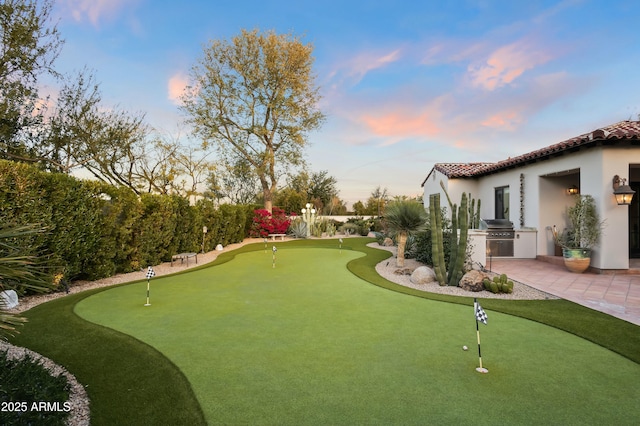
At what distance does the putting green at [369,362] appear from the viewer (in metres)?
2.56

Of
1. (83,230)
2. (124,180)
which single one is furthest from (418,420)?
(124,180)

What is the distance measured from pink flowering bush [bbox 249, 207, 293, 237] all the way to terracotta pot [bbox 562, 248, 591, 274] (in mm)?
15553

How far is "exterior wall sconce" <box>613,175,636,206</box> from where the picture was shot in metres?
7.73

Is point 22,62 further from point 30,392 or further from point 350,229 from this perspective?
point 350,229

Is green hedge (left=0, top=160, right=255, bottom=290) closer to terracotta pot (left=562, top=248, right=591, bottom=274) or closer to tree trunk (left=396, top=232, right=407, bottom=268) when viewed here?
tree trunk (left=396, top=232, right=407, bottom=268)

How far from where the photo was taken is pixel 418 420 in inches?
95.9

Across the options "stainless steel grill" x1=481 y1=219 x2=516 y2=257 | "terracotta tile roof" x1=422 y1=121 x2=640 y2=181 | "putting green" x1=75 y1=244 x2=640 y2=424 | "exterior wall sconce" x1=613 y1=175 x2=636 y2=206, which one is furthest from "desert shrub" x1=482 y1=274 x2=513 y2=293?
"stainless steel grill" x1=481 y1=219 x2=516 y2=257

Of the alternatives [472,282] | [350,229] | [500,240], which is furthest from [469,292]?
[350,229]

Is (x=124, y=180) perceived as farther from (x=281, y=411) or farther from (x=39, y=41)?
(x=281, y=411)

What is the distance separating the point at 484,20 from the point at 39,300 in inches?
528

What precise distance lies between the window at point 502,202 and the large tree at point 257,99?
15.0 m

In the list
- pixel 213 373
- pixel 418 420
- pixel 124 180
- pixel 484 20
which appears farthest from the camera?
pixel 124 180

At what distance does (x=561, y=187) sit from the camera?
1098 centimetres

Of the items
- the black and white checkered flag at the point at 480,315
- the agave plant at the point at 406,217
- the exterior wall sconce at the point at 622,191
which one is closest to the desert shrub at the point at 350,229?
the agave plant at the point at 406,217
